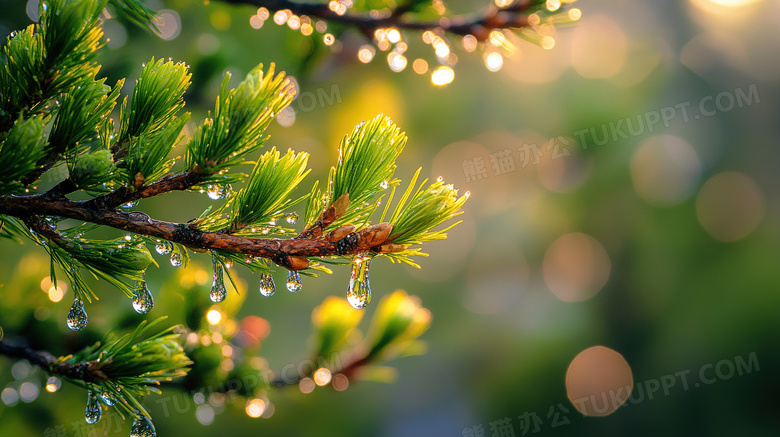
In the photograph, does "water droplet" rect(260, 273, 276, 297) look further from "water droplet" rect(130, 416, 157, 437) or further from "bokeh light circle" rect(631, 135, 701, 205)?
"bokeh light circle" rect(631, 135, 701, 205)

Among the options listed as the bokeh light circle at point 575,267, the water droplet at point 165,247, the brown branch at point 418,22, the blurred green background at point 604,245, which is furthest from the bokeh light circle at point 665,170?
the water droplet at point 165,247

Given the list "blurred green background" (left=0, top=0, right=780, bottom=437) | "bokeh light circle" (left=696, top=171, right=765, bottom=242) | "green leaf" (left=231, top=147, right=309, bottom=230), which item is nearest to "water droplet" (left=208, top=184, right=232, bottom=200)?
"green leaf" (left=231, top=147, right=309, bottom=230)

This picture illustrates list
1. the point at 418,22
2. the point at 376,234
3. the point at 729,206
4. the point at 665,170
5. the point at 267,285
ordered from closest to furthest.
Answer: the point at 376,234
the point at 267,285
the point at 418,22
the point at 665,170
the point at 729,206

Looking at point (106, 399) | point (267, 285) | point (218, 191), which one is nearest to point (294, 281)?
point (267, 285)

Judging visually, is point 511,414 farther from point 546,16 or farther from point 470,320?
point 546,16

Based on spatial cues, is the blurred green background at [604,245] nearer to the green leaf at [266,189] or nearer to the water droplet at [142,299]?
the water droplet at [142,299]

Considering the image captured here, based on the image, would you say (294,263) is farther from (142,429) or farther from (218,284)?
(142,429)
